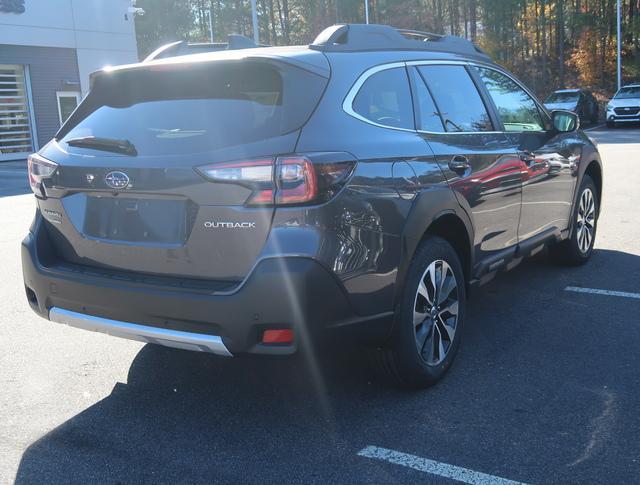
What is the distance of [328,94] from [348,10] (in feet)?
165

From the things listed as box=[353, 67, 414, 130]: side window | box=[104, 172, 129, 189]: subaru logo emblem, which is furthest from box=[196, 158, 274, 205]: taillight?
box=[353, 67, 414, 130]: side window

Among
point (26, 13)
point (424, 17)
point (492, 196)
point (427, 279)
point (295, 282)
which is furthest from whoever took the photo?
point (424, 17)

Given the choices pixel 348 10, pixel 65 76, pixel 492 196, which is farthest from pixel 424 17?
pixel 492 196

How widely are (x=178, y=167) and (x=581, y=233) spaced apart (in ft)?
14.2

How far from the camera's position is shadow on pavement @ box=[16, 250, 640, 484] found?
3.04 m

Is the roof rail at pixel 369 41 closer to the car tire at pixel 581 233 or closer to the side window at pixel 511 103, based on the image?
the side window at pixel 511 103

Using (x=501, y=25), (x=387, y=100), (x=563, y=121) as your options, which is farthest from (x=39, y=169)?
(x=501, y=25)

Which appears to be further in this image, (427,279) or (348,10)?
(348,10)

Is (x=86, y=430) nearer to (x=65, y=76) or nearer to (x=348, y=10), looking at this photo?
(x=65, y=76)

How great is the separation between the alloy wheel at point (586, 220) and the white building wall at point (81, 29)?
74.0 feet

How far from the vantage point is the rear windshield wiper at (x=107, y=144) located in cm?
335

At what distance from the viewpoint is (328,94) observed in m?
3.30

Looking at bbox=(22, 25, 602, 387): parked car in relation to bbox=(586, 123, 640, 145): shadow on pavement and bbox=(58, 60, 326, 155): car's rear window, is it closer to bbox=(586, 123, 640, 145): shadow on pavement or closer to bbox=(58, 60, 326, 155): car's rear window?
bbox=(58, 60, 326, 155): car's rear window

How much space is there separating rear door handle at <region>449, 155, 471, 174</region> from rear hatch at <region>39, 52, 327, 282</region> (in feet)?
3.33
